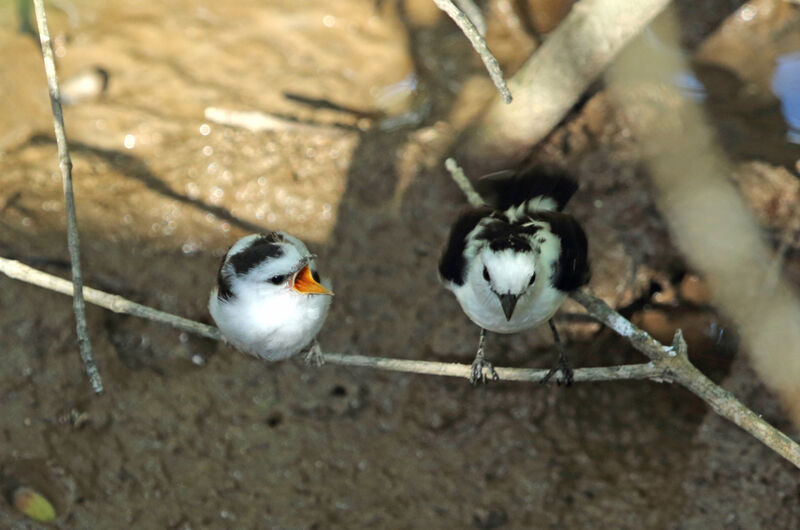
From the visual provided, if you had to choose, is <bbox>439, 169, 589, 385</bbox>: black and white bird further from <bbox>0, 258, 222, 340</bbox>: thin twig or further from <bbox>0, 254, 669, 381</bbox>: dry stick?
<bbox>0, 258, 222, 340</bbox>: thin twig

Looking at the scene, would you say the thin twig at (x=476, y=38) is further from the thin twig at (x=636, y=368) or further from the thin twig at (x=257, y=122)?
the thin twig at (x=257, y=122)

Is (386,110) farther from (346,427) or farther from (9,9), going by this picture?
(9,9)

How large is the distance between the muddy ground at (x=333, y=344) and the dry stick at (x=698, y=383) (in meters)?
1.08

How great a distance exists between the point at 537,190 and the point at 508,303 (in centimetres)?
93

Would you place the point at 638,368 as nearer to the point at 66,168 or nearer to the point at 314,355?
the point at 314,355

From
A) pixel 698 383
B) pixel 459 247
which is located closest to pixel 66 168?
pixel 459 247

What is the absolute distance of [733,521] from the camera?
14.4 ft

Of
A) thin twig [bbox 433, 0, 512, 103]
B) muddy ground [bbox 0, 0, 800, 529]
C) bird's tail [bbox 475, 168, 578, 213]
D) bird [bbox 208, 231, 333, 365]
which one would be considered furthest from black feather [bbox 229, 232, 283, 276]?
thin twig [bbox 433, 0, 512, 103]

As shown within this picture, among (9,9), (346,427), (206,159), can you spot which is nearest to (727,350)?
(346,427)

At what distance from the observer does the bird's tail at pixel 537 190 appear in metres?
4.25

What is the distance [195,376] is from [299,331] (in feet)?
4.03

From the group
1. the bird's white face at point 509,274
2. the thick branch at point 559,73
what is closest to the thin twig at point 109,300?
the bird's white face at point 509,274

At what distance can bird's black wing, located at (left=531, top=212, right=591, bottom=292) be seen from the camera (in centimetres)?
380

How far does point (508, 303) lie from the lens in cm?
357
